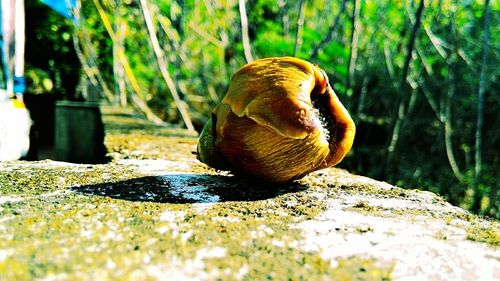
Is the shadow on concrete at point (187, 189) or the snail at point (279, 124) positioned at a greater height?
the snail at point (279, 124)

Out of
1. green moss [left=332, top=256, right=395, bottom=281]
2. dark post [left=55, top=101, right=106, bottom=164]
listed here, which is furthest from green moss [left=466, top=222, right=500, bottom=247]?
dark post [left=55, top=101, right=106, bottom=164]

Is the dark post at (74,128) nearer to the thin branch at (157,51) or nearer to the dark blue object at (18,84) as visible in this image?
the dark blue object at (18,84)

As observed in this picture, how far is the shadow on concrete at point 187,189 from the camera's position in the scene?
1.12 metres

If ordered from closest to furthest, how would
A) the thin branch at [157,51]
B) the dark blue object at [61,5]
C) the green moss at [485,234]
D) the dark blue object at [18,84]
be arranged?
1. the green moss at [485,234]
2. the thin branch at [157,51]
3. the dark blue object at [18,84]
4. the dark blue object at [61,5]

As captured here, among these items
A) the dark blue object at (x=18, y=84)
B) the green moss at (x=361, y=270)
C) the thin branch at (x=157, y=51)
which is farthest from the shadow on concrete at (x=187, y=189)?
the dark blue object at (x=18, y=84)

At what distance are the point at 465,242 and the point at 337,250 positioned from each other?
284 mm

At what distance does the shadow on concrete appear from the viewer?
112 centimetres

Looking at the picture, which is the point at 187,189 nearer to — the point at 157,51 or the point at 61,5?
the point at 157,51

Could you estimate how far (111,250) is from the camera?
0.76 metres

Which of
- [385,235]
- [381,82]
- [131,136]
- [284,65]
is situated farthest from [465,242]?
[381,82]

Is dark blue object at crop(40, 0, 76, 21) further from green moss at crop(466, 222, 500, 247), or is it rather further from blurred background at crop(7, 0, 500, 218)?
green moss at crop(466, 222, 500, 247)

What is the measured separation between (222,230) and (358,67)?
4.88 meters

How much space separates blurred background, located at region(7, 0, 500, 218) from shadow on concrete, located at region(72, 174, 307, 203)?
8.05 ft

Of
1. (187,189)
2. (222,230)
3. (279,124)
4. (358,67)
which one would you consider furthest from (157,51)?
(358,67)
